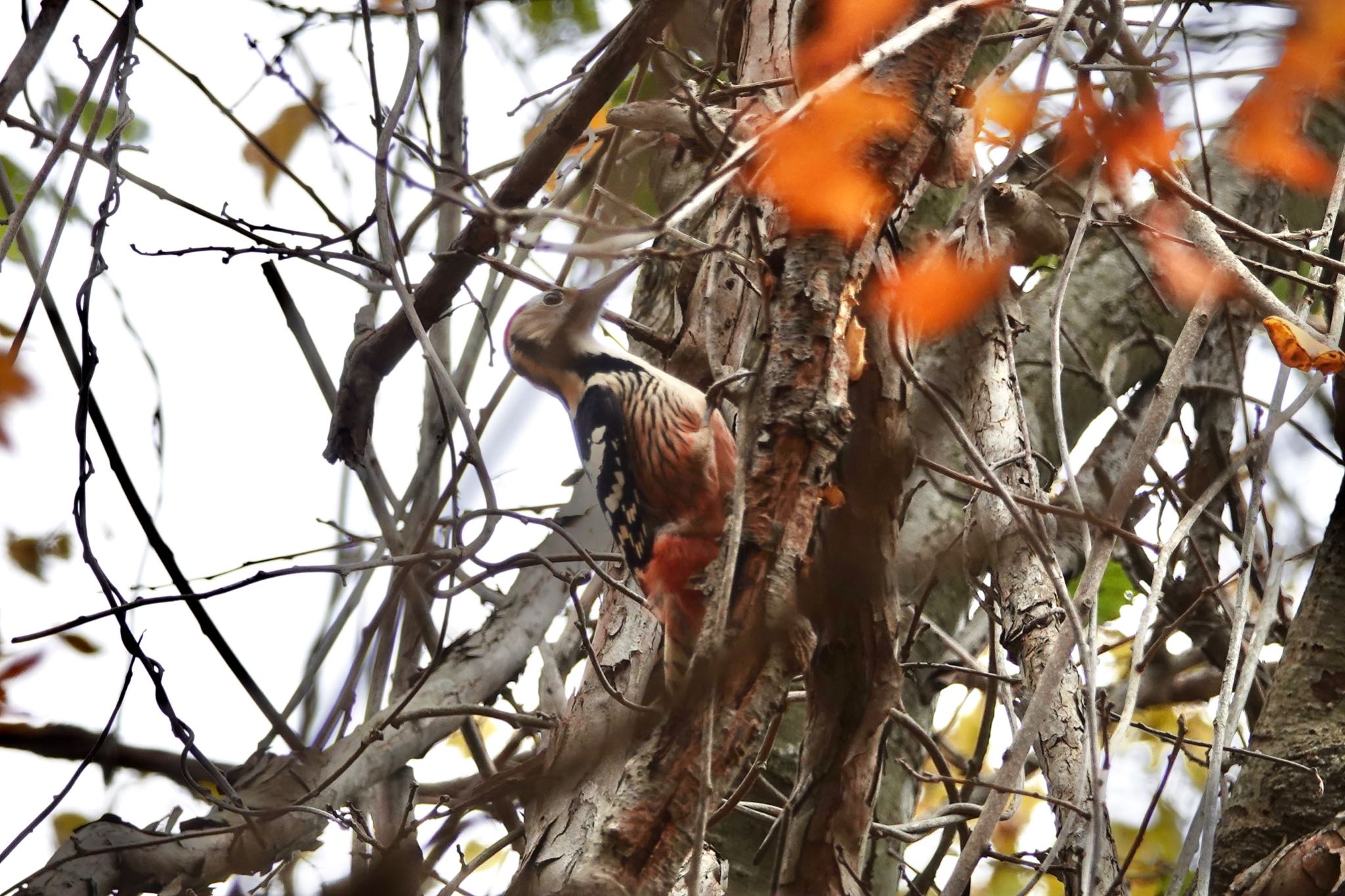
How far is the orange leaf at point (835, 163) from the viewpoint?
1549 millimetres

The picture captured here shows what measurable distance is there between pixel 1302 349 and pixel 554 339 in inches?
68.1

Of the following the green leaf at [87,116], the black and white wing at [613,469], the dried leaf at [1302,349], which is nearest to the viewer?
the dried leaf at [1302,349]

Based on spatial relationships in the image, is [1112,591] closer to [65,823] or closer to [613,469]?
[613,469]

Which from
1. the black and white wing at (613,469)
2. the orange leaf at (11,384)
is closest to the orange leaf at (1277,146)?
the black and white wing at (613,469)

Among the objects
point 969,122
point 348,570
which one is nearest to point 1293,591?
point 969,122

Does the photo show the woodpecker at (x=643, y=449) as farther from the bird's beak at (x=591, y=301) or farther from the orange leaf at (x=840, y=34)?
the orange leaf at (x=840, y=34)

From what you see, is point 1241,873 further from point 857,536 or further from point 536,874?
point 536,874

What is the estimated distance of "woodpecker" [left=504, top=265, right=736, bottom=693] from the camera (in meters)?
2.59

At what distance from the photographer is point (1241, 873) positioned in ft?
6.58

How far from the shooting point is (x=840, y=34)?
1.96 metres

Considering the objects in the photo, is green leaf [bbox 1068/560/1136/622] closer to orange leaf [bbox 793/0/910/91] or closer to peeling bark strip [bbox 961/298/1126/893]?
peeling bark strip [bbox 961/298/1126/893]

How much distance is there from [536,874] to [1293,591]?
256 centimetres

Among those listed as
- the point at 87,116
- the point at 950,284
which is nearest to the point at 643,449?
the point at 950,284

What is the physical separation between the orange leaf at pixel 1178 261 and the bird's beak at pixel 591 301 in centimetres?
109
